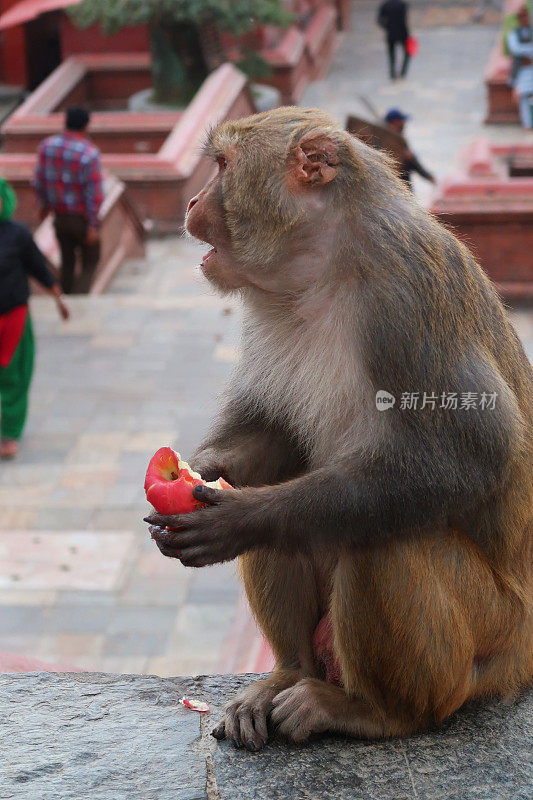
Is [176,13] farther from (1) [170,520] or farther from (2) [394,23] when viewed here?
A: (1) [170,520]

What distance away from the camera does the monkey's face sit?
3086mm

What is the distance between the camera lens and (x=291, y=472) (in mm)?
3492

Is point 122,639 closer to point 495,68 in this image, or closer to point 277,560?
point 277,560

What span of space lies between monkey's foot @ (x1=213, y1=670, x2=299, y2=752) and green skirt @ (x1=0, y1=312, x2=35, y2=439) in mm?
6354

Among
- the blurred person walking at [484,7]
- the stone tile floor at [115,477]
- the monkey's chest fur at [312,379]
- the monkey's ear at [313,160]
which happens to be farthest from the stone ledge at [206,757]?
the blurred person walking at [484,7]

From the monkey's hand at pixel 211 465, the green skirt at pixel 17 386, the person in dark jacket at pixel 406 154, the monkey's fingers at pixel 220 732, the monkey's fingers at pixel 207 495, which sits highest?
the monkey's fingers at pixel 207 495

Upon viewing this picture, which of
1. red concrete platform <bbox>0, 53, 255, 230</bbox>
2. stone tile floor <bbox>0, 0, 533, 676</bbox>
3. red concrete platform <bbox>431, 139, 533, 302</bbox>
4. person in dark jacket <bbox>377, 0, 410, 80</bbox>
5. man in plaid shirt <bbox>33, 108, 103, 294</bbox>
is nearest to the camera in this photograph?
stone tile floor <bbox>0, 0, 533, 676</bbox>

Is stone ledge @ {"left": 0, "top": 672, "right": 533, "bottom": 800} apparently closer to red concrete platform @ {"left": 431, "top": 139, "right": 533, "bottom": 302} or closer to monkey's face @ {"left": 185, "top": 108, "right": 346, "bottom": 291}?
monkey's face @ {"left": 185, "top": 108, "right": 346, "bottom": 291}

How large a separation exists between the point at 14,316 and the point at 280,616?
6.18 metres

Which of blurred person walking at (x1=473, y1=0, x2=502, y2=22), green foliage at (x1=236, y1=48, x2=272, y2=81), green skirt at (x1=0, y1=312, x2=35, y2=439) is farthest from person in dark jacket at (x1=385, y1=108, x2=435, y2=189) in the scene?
blurred person walking at (x1=473, y1=0, x2=502, y2=22)

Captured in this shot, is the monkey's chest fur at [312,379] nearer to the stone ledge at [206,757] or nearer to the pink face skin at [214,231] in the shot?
the pink face skin at [214,231]

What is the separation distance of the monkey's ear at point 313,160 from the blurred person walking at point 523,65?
16139 mm

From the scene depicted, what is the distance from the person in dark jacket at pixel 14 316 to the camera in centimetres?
882

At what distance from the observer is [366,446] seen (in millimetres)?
2967
